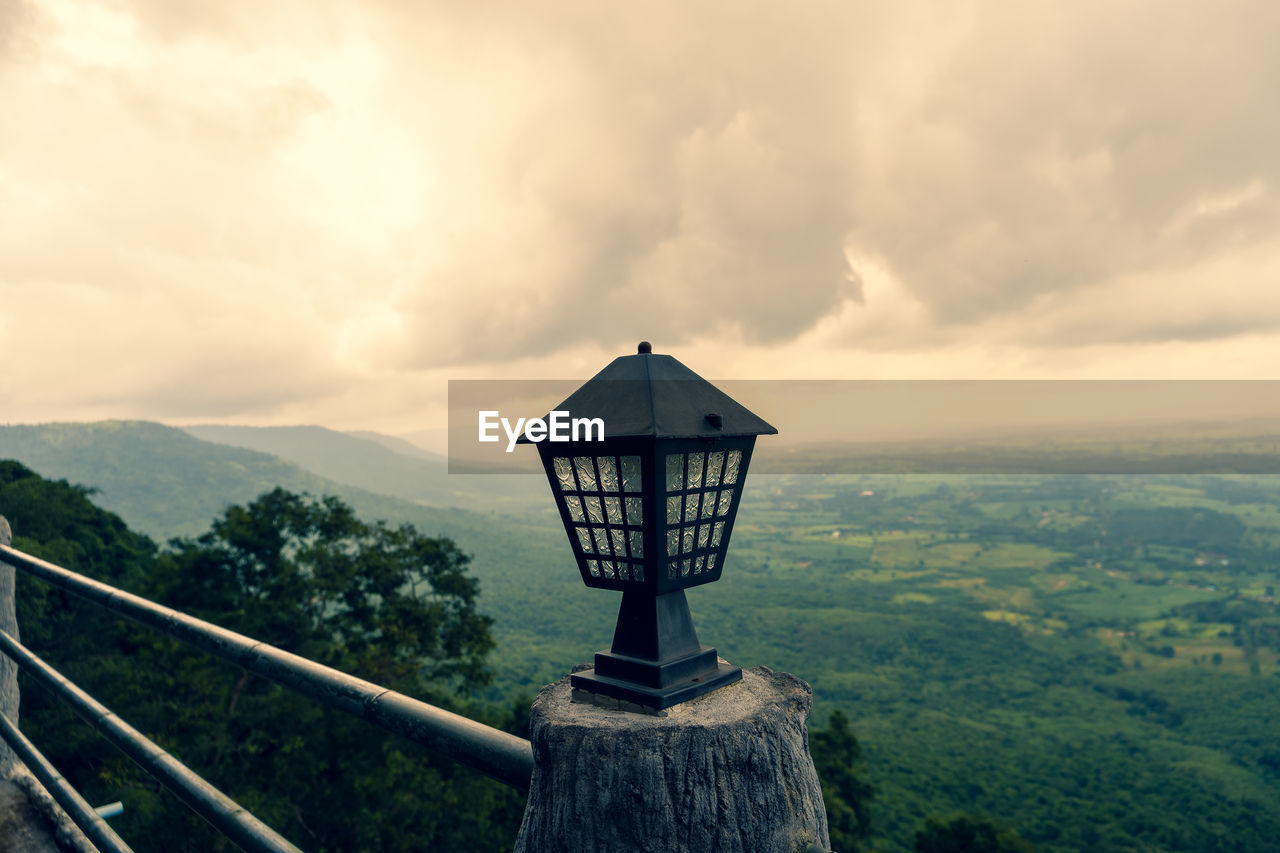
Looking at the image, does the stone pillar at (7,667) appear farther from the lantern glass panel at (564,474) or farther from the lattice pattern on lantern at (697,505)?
the lattice pattern on lantern at (697,505)

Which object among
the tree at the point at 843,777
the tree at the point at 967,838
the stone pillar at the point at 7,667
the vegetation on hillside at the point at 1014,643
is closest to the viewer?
the stone pillar at the point at 7,667

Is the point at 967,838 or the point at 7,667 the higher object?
the point at 7,667

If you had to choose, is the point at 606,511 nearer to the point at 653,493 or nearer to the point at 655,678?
the point at 653,493

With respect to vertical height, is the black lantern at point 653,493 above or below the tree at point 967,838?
above

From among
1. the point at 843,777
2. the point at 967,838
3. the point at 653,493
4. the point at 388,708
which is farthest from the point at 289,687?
the point at 967,838

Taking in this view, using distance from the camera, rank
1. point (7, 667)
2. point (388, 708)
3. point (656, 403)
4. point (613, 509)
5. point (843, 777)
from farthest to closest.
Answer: point (843, 777)
point (7, 667)
point (613, 509)
point (656, 403)
point (388, 708)

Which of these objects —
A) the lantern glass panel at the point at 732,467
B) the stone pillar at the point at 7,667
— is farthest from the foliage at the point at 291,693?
the lantern glass panel at the point at 732,467

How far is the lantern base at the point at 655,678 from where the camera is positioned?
117 centimetres

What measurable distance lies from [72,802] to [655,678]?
1.84 meters

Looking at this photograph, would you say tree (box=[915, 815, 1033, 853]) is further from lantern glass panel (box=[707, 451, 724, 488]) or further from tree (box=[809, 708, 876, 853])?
lantern glass panel (box=[707, 451, 724, 488])

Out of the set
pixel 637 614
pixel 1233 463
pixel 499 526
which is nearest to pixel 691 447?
pixel 637 614

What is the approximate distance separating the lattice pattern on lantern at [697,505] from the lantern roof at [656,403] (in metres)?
0.09

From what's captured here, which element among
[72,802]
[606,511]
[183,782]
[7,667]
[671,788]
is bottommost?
[72,802]

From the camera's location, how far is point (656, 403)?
4.52 ft
